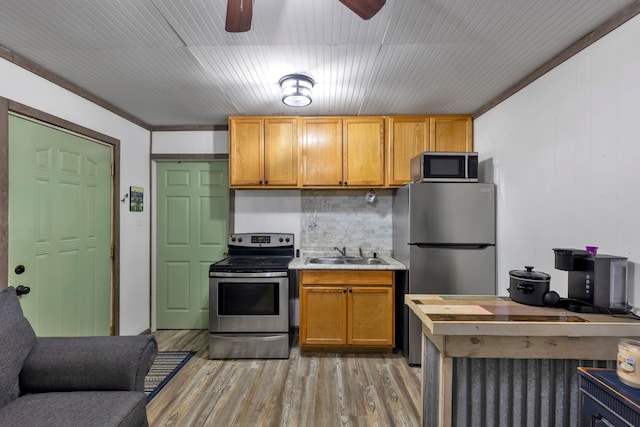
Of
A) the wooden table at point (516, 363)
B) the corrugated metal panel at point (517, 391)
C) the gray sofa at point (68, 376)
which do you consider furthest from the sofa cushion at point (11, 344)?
the corrugated metal panel at point (517, 391)

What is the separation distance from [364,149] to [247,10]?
77.9 inches

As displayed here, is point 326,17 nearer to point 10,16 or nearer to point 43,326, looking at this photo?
point 10,16

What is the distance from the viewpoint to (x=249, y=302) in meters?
2.66

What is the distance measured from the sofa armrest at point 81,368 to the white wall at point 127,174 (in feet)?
5.22

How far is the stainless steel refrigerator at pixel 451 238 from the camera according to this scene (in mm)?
2484

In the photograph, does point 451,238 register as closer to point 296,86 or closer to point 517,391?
point 517,391

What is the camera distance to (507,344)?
131cm

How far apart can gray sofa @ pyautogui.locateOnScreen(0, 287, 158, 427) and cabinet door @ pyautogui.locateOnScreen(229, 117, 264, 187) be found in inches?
70.5

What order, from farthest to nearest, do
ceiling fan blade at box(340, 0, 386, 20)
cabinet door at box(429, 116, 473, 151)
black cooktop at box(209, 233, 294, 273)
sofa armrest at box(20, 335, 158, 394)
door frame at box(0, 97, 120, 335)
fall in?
black cooktop at box(209, 233, 294, 273) < cabinet door at box(429, 116, 473, 151) < door frame at box(0, 97, 120, 335) < sofa armrest at box(20, 335, 158, 394) < ceiling fan blade at box(340, 0, 386, 20)

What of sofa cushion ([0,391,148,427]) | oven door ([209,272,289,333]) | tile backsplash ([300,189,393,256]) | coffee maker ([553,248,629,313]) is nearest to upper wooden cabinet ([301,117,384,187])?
tile backsplash ([300,189,393,256])

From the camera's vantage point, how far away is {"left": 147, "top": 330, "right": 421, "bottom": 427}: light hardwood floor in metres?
1.91

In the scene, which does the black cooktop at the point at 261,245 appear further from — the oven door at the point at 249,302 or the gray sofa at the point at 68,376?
the gray sofa at the point at 68,376

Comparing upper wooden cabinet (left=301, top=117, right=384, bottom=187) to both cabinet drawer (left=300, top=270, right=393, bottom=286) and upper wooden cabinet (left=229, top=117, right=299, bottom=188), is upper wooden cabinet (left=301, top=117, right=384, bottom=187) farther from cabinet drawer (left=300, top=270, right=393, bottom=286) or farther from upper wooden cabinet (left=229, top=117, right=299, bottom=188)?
cabinet drawer (left=300, top=270, right=393, bottom=286)

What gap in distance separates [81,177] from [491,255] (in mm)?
3578
